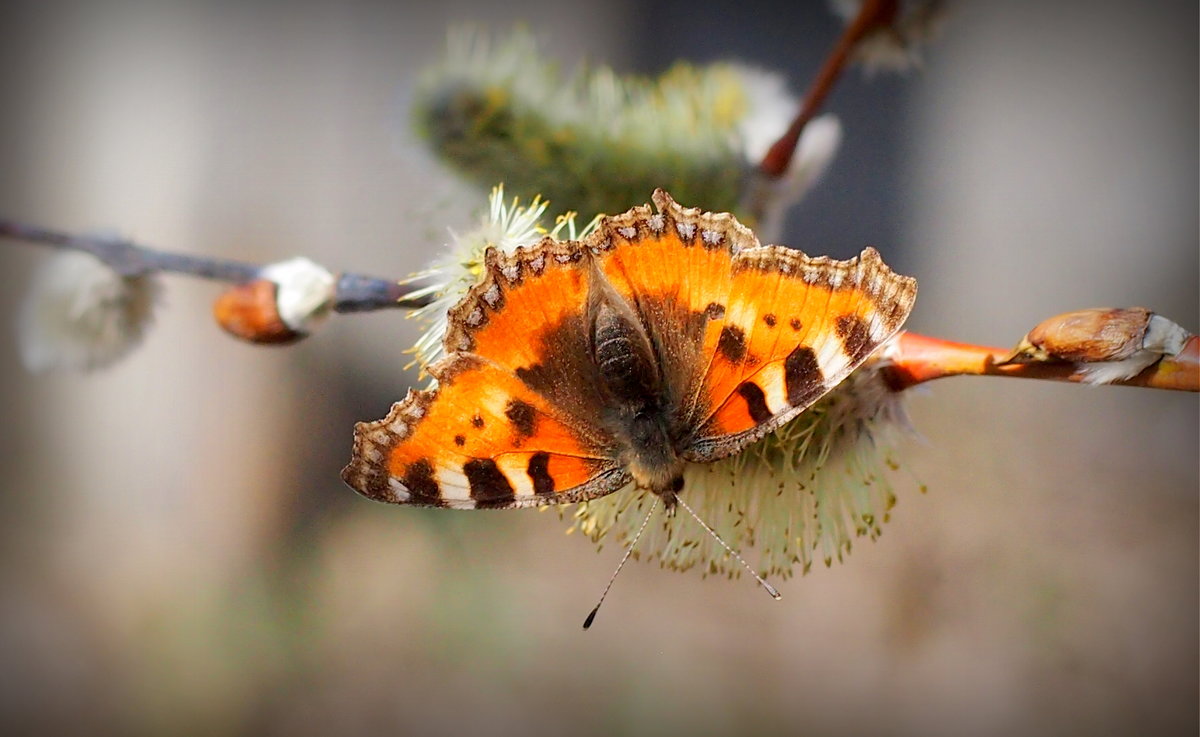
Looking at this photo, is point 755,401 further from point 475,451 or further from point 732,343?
point 475,451

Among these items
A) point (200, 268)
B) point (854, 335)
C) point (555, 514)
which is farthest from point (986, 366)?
point (555, 514)

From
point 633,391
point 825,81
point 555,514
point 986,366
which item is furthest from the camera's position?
point 555,514

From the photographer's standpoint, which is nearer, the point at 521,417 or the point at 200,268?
the point at 521,417

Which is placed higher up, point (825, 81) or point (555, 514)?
point (825, 81)

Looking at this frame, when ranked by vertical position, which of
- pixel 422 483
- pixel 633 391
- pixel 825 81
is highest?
pixel 825 81

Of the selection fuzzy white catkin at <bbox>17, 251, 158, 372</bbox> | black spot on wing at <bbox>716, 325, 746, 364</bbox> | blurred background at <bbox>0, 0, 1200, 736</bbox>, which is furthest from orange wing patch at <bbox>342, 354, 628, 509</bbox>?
blurred background at <bbox>0, 0, 1200, 736</bbox>

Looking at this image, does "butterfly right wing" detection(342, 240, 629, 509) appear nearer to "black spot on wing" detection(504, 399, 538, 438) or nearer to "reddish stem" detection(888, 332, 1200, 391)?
"black spot on wing" detection(504, 399, 538, 438)

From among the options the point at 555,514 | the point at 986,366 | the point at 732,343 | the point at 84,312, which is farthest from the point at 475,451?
the point at 555,514

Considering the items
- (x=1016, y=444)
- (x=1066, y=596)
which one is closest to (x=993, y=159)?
(x=1016, y=444)

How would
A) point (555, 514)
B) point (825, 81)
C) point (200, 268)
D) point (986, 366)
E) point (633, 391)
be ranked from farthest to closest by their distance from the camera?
point (555, 514), point (825, 81), point (200, 268), point (633, 391), point (986, 366)
